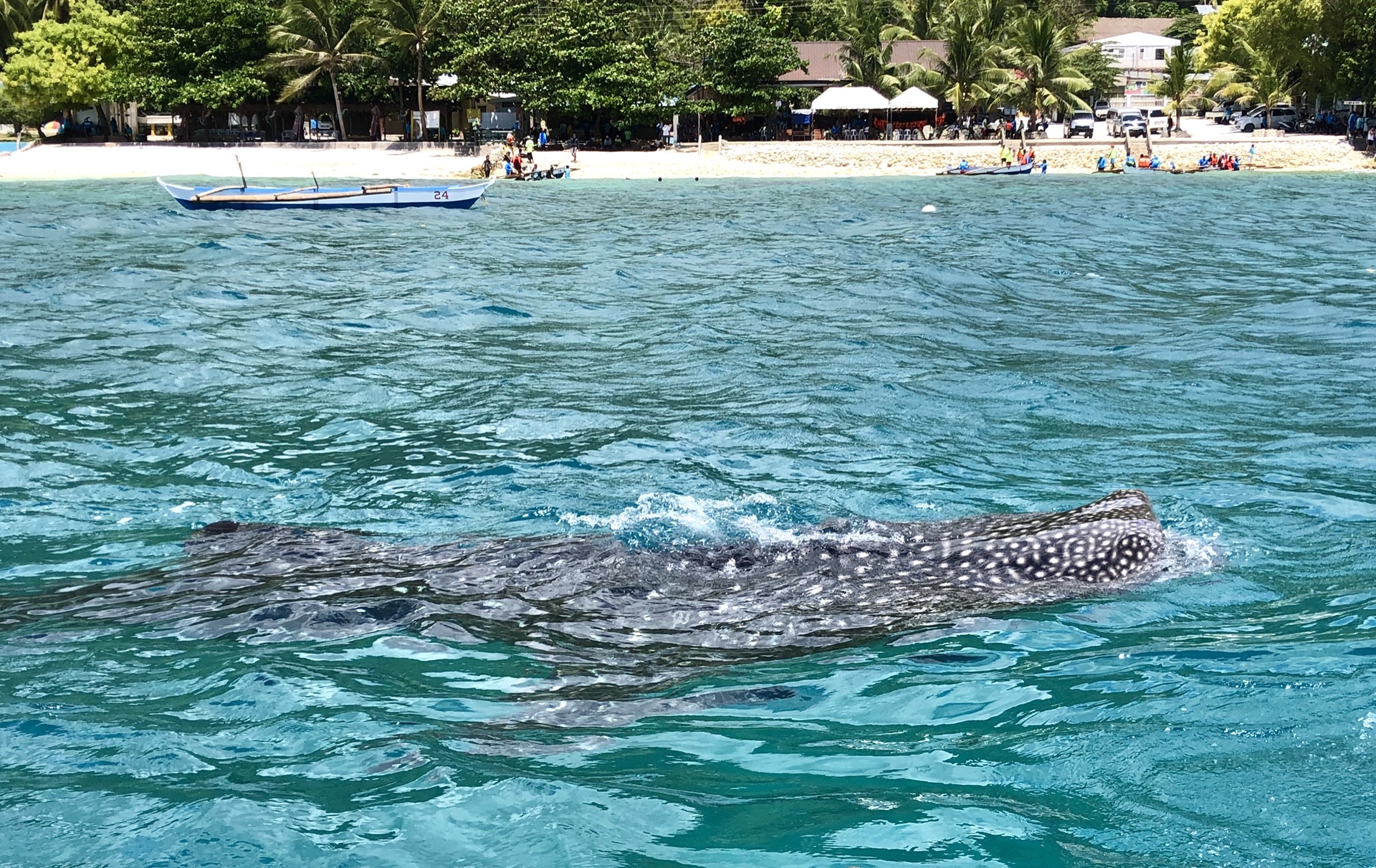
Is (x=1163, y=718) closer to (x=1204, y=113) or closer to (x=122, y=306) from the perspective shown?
(x=122, y=306)

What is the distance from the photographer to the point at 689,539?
1014 centimetres

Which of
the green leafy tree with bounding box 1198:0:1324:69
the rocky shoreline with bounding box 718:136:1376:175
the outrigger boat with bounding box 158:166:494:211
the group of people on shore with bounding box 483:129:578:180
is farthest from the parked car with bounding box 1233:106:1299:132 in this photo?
the outrigger boat with bounding box 158:166:494:211

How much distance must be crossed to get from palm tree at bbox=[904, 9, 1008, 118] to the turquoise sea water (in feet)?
149

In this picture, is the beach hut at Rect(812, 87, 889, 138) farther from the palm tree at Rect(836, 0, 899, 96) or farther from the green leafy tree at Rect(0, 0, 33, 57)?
the green leafy tree at Rect(0, 0, 33, 57)

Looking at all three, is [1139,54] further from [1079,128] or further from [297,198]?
[297,198]

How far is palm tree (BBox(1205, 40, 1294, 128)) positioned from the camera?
2968 inches

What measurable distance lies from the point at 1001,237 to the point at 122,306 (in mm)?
22016

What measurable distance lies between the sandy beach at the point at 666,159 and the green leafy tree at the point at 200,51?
115 inches

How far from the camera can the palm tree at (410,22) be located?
63.4 meters

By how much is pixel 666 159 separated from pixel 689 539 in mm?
56397

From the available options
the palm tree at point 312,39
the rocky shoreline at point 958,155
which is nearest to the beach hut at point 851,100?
the rocky shoreline at point 958,155

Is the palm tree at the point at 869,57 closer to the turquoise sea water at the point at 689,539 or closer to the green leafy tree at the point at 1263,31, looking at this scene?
the green leafy tree at the point at 1263,31

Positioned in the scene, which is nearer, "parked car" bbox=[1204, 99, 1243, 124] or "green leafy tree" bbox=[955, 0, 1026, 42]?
"green leafy tree" bbox=[955, 0, 1026, 42]

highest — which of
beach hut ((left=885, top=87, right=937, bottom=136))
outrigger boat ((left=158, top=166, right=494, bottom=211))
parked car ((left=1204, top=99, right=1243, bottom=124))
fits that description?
parked car ((left=1204, top=99, right=1243, bottom=124))
